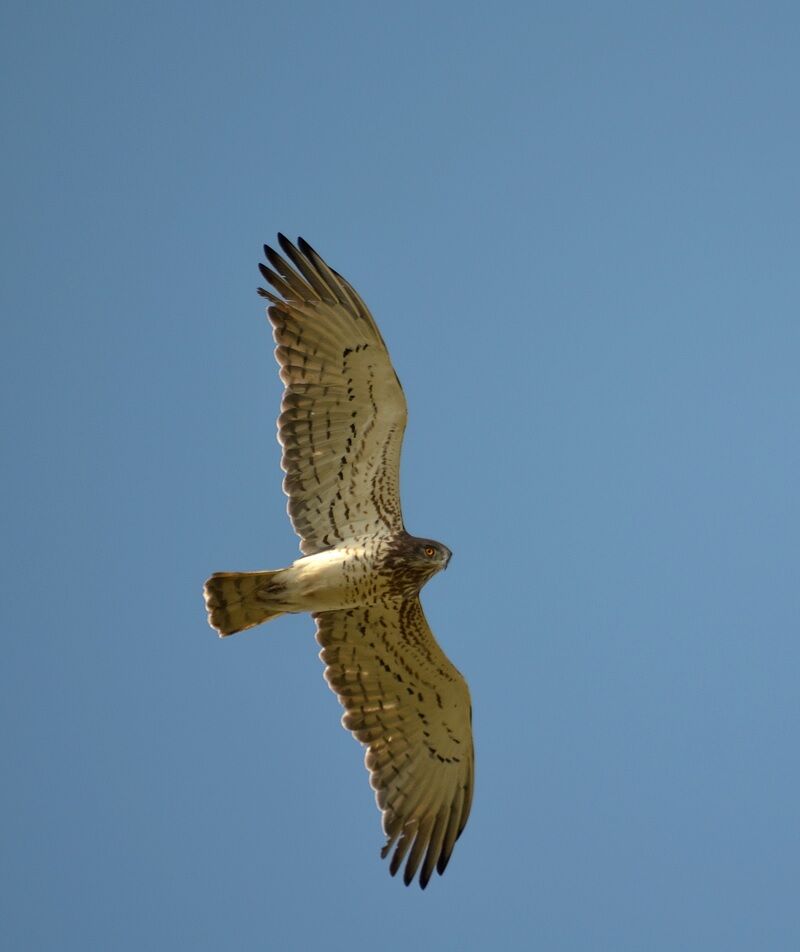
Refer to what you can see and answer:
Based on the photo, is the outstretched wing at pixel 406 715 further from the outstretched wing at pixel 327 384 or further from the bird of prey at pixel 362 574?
the outstretched wing at pixel 327 384

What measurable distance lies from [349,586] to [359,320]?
2.15 metres

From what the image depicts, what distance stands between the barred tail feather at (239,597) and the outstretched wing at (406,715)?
70cm

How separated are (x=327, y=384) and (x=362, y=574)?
5.14ft

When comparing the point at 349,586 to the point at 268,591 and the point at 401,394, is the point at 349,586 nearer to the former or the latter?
the point at 268,591

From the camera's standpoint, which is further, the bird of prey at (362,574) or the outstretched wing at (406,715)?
the outstretched wing at (406,715)

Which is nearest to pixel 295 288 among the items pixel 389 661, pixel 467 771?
pixel 389 661

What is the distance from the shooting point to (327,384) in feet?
42.2

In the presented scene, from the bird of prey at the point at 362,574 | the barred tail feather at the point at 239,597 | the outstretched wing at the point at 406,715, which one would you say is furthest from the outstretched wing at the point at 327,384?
the outstretched wing at the point at 406,715

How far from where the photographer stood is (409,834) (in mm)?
13039

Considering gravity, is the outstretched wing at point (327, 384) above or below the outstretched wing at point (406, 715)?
above

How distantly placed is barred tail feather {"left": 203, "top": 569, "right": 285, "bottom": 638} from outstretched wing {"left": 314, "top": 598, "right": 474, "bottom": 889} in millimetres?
702

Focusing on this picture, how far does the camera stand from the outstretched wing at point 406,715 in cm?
1311

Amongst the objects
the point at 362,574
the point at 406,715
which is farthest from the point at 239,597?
the point at 406,715

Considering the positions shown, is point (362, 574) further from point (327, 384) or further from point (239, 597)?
point (327, 384)
